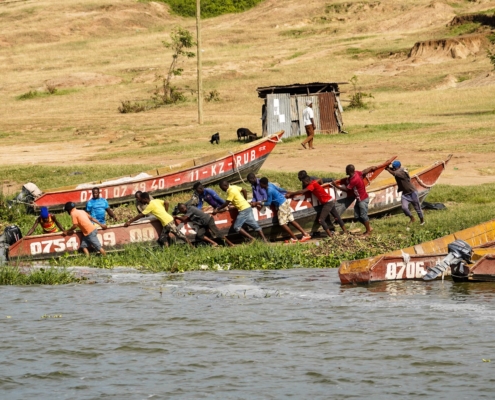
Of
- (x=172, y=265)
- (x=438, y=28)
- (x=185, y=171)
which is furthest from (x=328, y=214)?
(x=438, y=28)

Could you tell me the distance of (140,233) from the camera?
699 inches

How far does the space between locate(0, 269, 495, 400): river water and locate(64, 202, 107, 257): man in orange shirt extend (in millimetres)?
1914

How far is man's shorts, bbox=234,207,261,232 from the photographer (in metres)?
17.7

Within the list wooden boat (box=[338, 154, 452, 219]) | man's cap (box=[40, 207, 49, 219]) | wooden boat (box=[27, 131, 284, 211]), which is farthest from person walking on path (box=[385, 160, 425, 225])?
man's cap (box=[40, 207, 49, 219])

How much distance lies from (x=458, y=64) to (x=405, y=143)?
25.3m

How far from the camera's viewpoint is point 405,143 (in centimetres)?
2917

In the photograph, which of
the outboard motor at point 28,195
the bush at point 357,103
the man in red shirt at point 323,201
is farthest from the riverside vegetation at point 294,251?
the bush at point 357,103

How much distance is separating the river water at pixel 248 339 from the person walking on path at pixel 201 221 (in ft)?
7.07

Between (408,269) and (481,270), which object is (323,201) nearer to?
(408,269)

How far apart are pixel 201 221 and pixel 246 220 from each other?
2.66ft

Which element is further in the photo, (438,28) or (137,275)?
(438,28)

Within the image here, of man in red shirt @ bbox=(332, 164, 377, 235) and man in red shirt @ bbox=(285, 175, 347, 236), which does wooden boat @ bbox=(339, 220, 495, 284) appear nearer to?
man in red shirt @ bbox=(332, 164, 377, 235)

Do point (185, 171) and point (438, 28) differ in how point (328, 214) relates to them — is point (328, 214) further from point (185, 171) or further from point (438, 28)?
point (438, 28)

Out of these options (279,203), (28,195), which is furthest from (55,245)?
(28,195)
